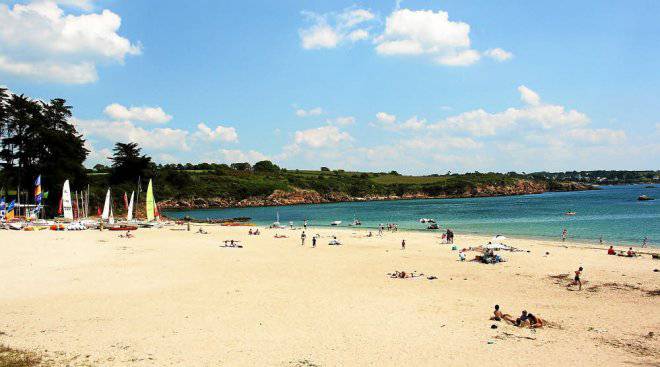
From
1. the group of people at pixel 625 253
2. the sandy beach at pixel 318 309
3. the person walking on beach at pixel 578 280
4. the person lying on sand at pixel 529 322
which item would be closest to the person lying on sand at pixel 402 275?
the sandy beach at pixel 318 309

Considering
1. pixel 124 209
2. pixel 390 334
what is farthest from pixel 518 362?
pixel 124 209

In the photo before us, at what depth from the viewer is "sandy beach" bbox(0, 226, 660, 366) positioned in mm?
13352

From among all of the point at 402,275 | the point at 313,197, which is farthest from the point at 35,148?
the point at 313,197

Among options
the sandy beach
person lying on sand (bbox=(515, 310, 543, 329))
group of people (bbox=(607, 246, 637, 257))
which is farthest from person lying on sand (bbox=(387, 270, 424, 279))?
group of people (bbox=(607, 246, 637, 257))

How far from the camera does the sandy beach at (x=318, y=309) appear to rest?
43.8 feet

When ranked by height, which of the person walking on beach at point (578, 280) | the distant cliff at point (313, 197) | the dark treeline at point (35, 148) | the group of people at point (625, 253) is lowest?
the group of people at point (625, 253)

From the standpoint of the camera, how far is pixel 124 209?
9888cm

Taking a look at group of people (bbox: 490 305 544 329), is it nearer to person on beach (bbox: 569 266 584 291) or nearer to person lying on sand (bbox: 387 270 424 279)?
person on beach (bbox: 569 266 584 291)

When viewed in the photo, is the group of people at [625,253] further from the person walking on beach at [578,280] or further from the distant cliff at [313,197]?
the distant cliff at [313,197]

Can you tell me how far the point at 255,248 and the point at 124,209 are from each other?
71541mm

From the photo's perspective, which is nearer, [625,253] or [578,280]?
[578,280]

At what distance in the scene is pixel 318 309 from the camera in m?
18.4

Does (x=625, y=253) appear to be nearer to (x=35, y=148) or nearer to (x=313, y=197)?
(x=35, y=148)

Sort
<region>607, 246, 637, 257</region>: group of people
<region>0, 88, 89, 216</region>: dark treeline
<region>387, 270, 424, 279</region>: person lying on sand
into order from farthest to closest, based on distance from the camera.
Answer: <region>0, 88, 89, 216</region>: dark treeline, <region>607, 246, 637, 257</region>: group of people, <region>387, 270, 424, 279</region>: person lying on sand
